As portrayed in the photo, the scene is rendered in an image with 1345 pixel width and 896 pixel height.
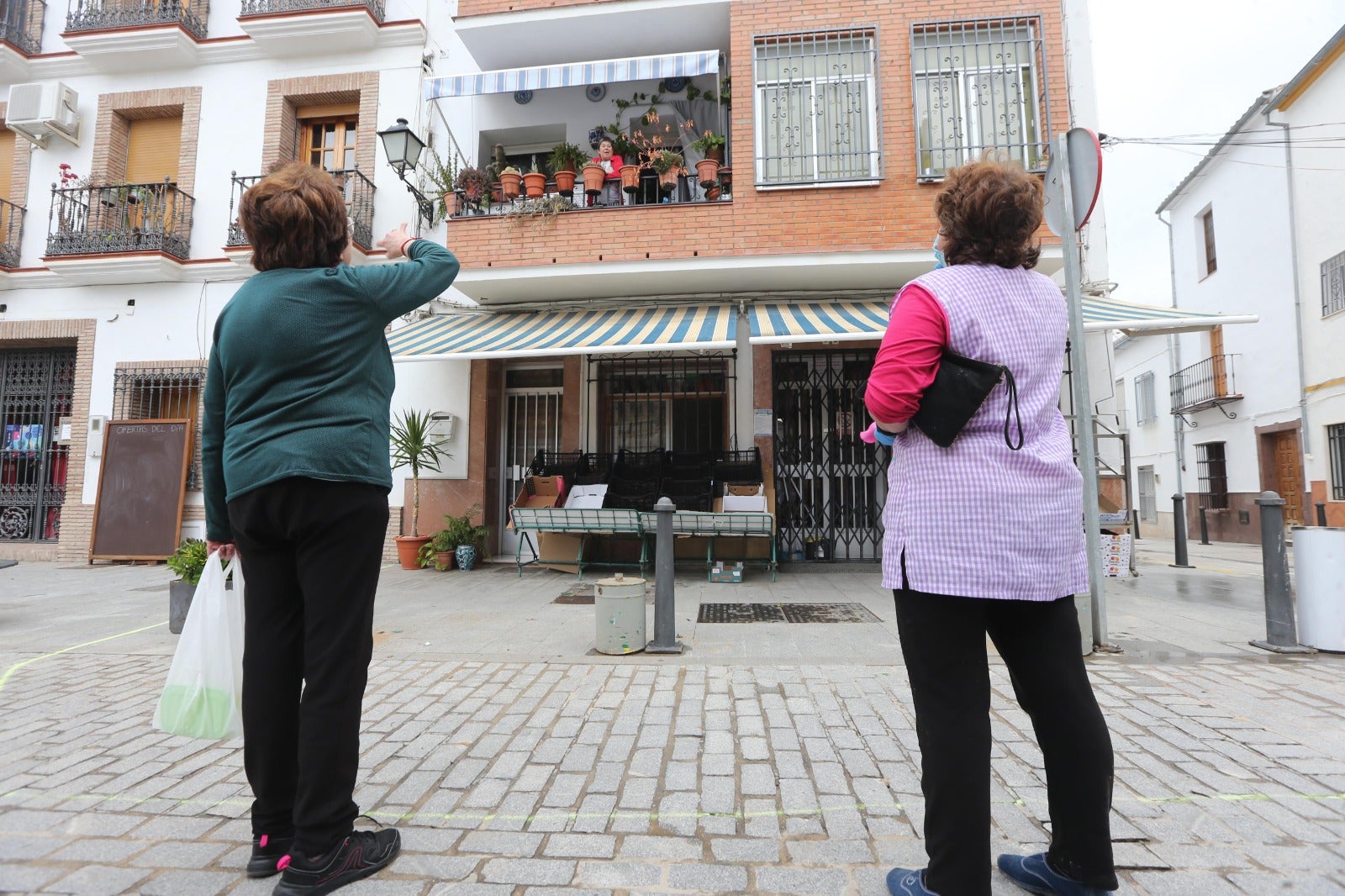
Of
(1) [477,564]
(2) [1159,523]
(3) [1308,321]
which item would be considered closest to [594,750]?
(1) [477,564]

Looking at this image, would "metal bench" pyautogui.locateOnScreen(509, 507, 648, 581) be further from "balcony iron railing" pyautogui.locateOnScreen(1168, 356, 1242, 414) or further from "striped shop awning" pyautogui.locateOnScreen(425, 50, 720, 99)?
"balcony iron railing" pyautogui.locateOnScreen(1168, 356, 1242, 414)

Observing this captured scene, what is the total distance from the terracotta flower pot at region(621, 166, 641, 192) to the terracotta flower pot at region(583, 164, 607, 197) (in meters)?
0.29

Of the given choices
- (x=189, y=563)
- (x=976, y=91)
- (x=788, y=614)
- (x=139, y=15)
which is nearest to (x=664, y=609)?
(x=788, y=614)

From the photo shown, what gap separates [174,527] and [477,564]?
4.57 metres

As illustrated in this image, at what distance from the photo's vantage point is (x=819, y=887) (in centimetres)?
183

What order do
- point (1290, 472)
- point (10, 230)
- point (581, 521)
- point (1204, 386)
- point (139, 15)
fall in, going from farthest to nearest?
1. point (1204, 386)
2. point (1290, 472)
3. point (10, 230)
4. point (139, 15)
5. point (581, 521)

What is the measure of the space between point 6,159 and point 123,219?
3.07 m

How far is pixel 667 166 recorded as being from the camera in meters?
8.17

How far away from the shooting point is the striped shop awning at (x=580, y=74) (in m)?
8.04

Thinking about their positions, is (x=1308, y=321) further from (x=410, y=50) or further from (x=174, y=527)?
(x=174, y=527)

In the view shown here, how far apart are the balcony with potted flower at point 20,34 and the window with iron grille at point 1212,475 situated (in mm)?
26063

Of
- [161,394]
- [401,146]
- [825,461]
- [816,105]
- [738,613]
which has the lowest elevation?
[738,613]

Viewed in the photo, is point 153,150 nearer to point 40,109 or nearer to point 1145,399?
point 40,109

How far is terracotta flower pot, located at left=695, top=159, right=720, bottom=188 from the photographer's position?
801cm
